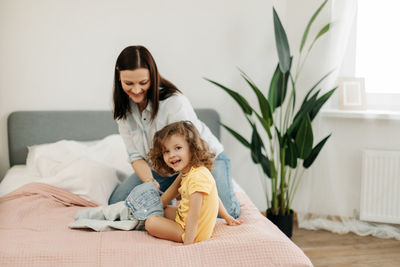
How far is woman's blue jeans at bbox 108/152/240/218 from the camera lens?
1748mm

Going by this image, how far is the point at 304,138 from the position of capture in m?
2.26

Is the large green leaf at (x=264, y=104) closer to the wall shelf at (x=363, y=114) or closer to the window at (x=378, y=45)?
the wall shelf at (x=363, y=114)

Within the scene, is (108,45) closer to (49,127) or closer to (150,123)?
(49,127)

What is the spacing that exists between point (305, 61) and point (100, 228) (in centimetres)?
167

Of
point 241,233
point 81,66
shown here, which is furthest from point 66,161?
point 241,233

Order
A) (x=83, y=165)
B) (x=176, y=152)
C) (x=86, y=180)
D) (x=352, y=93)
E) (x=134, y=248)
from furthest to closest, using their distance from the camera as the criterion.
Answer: (x=352, y=93)
(x=83, y=165)
(x=86, y=180)
(x=176, y=152)
(x=134, y=248)

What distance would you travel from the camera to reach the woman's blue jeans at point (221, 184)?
175 centimetres

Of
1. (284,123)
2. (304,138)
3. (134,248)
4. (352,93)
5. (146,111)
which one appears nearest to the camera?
(134,248)

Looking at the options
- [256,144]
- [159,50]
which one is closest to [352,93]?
[256,144]

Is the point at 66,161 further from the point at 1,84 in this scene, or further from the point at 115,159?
the point at 1,84

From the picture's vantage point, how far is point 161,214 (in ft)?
5.14

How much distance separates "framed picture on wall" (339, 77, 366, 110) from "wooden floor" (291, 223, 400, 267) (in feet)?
2.63

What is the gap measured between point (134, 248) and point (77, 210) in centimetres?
55

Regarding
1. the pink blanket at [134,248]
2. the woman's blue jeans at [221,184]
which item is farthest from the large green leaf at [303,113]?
the pink blanket at [134,248]
